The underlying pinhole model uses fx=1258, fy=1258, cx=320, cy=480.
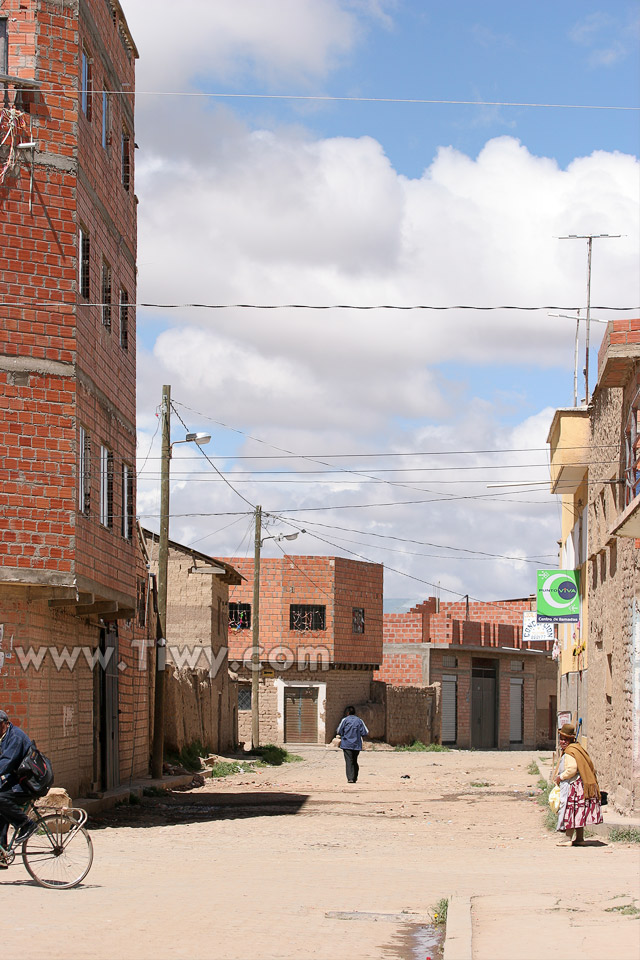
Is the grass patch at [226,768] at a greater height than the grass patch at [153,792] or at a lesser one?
lesser

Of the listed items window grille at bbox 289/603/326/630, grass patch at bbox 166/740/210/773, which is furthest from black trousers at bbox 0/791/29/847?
window grille at bbox 289/603/326/630

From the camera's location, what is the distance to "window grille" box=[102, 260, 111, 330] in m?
21.3

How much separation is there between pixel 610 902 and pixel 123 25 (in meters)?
18.8

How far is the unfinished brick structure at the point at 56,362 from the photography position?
1759cm

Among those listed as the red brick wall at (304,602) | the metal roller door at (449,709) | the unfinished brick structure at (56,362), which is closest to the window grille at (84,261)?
the unfinished brick structure at (56,362)

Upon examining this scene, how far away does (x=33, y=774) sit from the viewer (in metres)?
11.7

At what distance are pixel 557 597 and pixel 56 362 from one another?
13.3 m

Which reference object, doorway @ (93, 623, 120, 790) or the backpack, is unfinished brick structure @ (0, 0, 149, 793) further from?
the backpack

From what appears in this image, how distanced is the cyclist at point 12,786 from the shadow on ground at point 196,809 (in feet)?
23.7

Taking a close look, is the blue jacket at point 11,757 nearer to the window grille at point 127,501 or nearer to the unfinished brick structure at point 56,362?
the unfinished brick structure at point 56,362

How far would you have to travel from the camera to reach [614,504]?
20.8m

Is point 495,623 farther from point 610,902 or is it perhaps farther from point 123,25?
point 610,902

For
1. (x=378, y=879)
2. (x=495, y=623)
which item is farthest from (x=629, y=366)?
(x=495, y=623)

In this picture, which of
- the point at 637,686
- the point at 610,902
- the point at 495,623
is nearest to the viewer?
the point at 610,902
